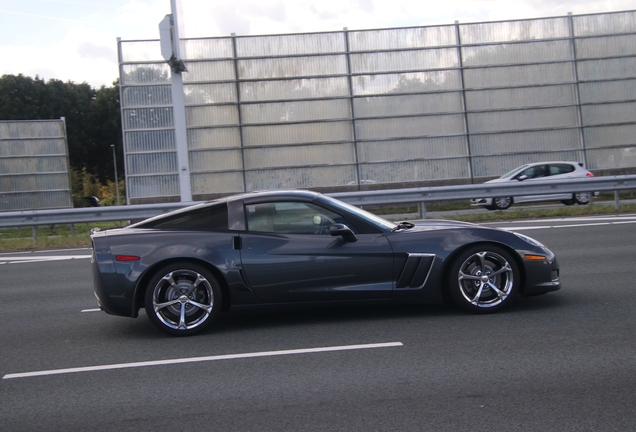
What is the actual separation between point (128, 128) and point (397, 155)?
342 inches

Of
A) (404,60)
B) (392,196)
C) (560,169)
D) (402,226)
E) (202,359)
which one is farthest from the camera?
(404,60)

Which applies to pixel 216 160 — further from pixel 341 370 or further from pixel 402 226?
pixel 341 370

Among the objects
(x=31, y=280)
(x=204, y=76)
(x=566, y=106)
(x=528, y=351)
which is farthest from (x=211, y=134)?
(x=528, y=351)

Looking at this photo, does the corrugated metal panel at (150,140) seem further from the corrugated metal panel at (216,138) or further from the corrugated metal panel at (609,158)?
the corrugated metal panel at (609,158)

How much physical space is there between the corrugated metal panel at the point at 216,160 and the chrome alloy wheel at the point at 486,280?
59.5 feet

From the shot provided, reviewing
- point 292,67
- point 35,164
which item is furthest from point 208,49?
point 35,164

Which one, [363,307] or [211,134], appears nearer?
[363,307]

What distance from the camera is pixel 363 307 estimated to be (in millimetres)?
7133

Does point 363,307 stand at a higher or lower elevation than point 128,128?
lower

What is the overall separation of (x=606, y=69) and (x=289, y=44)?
10656 mm

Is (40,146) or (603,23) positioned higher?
(603,23)

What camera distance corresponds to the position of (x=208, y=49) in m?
24.0

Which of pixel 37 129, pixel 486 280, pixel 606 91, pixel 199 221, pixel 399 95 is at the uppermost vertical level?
pixel 399 95

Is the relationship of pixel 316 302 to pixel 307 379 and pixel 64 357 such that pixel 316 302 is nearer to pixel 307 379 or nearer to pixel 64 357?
pixel 307 379
